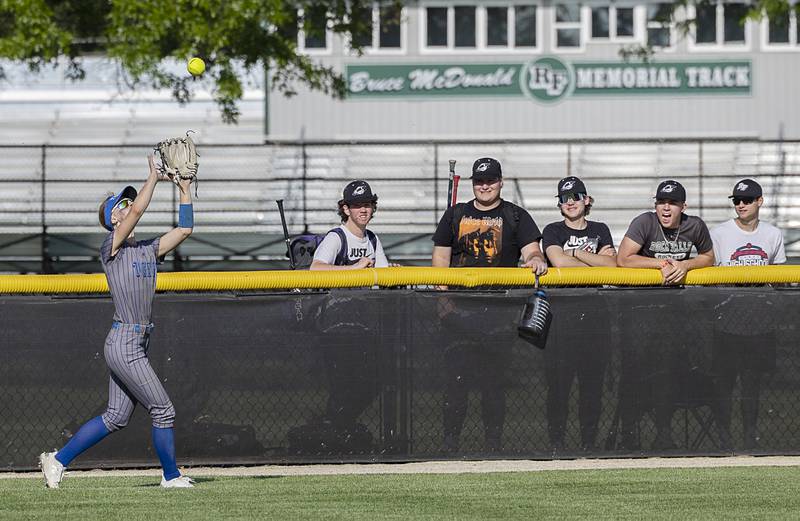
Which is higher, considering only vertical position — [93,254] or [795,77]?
[795,77]

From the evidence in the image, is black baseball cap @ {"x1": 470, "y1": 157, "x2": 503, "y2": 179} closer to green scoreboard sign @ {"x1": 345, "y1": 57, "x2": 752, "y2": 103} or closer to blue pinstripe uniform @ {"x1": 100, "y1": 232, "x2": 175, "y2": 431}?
blue pinstripe uniform @ {"x1": 100, "y1": 232, "x2": 175, "y2": 431}

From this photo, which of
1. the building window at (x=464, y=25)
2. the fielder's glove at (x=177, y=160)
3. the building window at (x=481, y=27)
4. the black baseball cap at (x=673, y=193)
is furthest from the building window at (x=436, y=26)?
the fielder's glove at (x=177, y=160)

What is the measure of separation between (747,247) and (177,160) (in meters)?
4.43

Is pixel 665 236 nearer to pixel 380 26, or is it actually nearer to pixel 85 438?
pixel 85 438

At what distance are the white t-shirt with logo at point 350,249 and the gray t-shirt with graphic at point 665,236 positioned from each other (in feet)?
5.91

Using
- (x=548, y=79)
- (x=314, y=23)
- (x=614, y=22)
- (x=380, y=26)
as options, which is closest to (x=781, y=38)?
(x=614, y=22)

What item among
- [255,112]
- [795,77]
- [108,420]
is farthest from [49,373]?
[795,77]

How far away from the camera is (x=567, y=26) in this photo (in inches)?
1178

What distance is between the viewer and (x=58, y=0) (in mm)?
18969

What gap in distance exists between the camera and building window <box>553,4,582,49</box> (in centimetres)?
2991

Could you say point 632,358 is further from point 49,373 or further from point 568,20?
point 568,20

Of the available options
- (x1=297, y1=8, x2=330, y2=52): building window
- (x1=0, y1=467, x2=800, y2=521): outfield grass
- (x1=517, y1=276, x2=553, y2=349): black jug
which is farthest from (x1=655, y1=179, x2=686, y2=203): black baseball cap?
(x1=297, y1=8, x2=330, y2=52): building window

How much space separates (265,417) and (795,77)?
2421 centimetres

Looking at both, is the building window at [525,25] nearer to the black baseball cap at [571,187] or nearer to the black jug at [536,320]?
the black baseball cap at [571,187]
